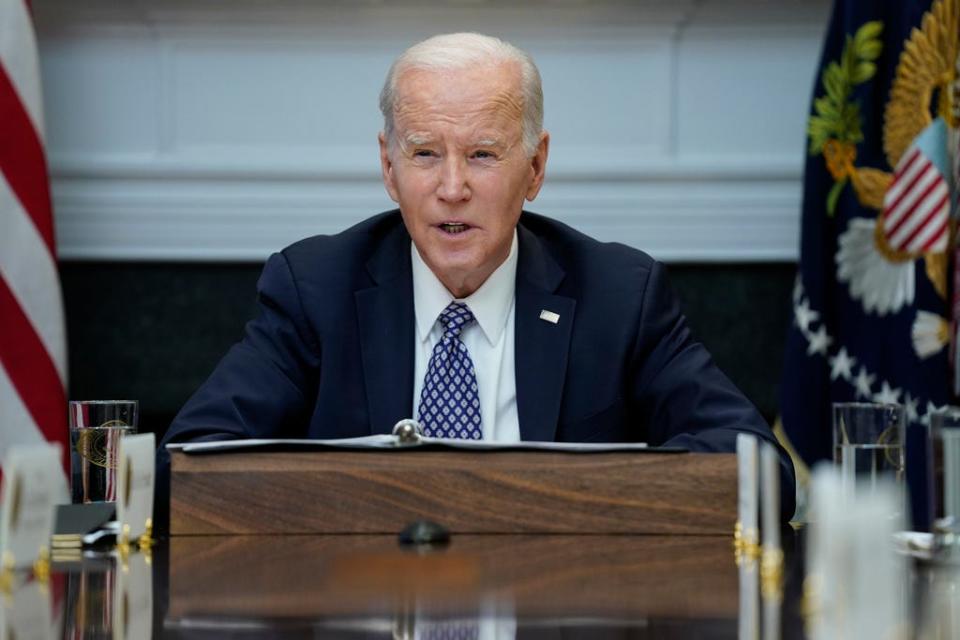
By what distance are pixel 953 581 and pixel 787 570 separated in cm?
22

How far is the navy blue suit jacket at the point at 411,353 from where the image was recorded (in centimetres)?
319

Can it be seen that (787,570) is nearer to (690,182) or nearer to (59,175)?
(690,182)

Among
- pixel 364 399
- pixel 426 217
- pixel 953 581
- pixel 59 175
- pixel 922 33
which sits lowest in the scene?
pixel 953 581

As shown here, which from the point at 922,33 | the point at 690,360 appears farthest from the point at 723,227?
the point at 690,360

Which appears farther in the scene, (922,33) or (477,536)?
(922,33)

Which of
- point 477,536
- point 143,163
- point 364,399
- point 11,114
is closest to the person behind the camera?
point 477,536

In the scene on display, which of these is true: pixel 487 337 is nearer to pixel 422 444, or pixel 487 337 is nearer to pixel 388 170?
pixel 388 170

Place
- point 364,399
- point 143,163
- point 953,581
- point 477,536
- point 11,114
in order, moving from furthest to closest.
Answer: point 143,163
point 11,114
point 364,399
point 477,536
point 953,581

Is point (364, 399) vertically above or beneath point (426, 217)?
beneath

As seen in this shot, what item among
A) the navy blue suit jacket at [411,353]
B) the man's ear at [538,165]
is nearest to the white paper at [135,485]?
the navy blue suit jacket at [411,353]

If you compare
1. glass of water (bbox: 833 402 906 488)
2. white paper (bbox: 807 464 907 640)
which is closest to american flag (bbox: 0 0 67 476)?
glass of water (bbox: 833 402 906 488)

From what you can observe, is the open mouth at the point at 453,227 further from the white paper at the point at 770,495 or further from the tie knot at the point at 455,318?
the white paper at the point at 770,495

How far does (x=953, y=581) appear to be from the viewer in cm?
197

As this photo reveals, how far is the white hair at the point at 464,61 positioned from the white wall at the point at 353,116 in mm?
1298
